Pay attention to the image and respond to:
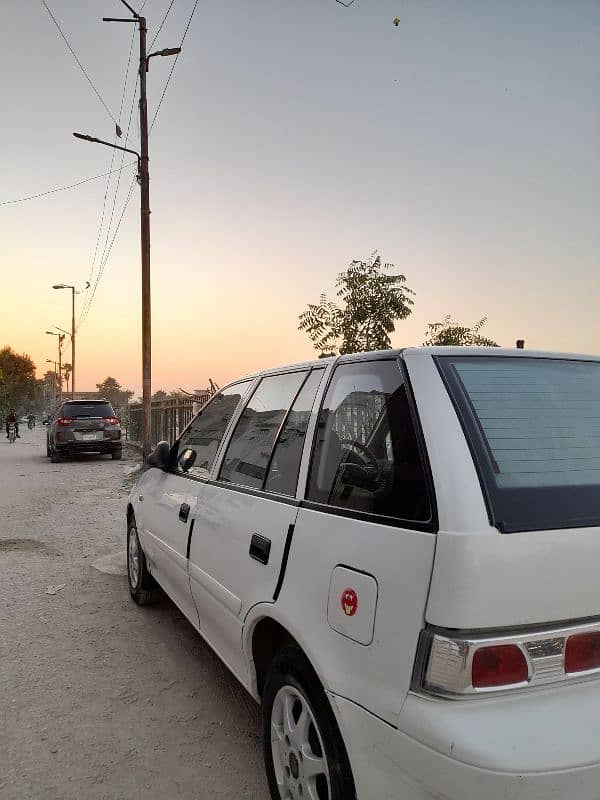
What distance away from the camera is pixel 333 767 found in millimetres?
1790

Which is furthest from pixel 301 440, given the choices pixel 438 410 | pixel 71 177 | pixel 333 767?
pixel 71 177

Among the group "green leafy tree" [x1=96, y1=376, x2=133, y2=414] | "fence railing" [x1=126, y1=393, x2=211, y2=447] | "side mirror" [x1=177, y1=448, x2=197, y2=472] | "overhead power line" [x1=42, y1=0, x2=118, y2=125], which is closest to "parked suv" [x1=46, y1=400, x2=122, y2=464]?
"fence railing" [x1=126, y1=393, x2=211, y2=447]

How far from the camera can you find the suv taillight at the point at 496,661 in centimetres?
146

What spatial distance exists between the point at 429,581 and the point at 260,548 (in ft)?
3.24

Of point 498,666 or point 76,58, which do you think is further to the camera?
point 76,58

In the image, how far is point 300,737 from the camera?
2043mm

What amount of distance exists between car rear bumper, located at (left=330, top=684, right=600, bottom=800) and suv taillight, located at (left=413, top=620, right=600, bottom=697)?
0.13 feet

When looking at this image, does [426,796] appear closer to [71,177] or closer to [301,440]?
[301,440]

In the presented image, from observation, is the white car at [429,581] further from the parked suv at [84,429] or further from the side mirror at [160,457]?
the parked suv at [84,429]

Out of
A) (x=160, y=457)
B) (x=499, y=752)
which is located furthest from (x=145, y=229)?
(x=499, y=752)

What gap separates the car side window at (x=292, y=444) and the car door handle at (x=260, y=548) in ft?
0.65

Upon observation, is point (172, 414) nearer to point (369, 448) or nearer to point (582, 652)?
point (369, 448)

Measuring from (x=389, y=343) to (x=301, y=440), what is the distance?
10712mm

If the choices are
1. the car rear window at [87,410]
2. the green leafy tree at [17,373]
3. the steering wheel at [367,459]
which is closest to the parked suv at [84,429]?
the car rear window at [87,410]
